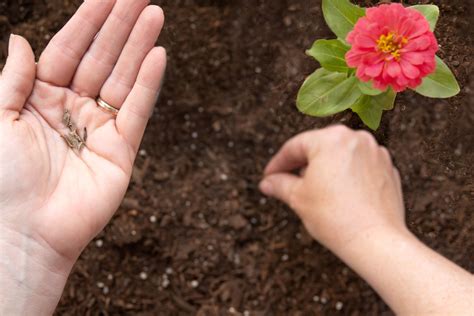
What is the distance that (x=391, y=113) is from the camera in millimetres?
1495

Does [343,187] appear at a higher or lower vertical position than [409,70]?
lower

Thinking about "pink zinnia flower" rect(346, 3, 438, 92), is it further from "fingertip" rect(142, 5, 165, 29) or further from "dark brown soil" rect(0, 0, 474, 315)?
"dark brown soil" rect(0, 0, 474, 315)

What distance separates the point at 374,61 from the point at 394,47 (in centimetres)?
4

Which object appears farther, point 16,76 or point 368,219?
point 368,219

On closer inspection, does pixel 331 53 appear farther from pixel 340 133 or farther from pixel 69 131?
pixel 69 131

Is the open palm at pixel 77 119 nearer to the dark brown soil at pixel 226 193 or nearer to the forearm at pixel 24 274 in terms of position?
the forearm at pixel 24 274

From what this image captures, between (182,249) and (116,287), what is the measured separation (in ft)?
0.72

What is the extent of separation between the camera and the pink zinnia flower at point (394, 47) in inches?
38.5

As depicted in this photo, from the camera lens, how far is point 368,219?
137cm

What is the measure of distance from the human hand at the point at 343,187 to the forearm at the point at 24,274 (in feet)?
2.06

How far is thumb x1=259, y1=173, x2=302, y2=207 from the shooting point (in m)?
1.59

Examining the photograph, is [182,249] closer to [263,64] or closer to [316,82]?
[263,64]

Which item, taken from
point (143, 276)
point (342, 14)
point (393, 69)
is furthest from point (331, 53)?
point (143, 276)

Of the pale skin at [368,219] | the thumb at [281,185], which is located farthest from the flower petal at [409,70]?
the thumb at [281,185]
